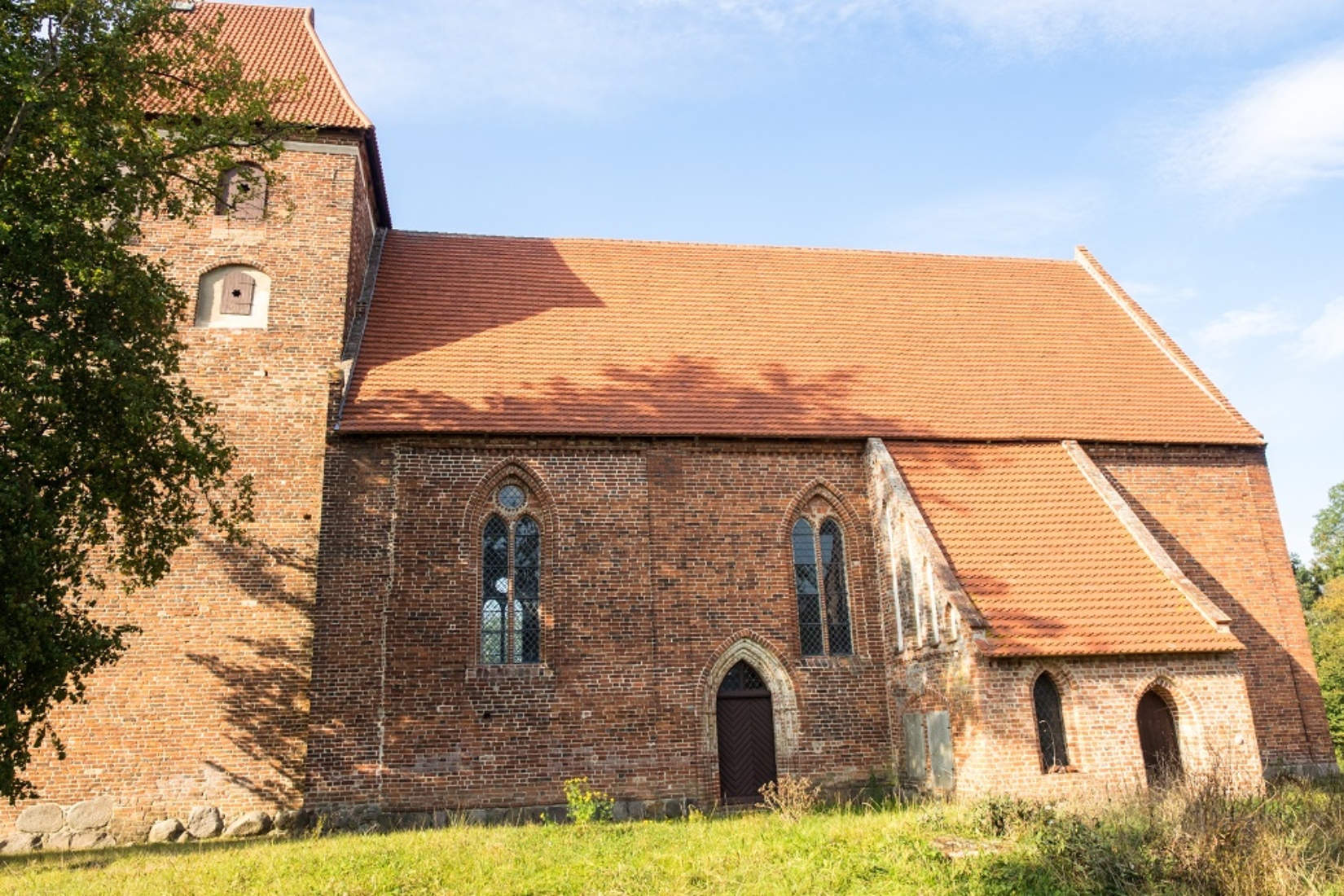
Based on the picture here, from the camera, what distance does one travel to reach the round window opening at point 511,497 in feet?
44.3

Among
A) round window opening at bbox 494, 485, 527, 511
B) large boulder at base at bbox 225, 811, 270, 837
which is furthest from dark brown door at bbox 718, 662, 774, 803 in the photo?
large boulder at base at bbox 225, 811, 270, 837

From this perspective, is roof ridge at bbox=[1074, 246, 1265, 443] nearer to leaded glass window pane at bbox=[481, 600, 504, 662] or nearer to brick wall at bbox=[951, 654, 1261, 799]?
brick wall at bbox=[951, 654, 1261, 799]

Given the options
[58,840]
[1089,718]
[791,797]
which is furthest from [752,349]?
[58,840]

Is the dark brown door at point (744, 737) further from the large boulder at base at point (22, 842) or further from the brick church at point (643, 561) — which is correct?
the large boulder at base at point (22, 842)

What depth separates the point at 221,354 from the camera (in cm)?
1354

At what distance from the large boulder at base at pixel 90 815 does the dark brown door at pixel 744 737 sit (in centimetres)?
748

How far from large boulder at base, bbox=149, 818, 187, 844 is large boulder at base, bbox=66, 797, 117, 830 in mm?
540

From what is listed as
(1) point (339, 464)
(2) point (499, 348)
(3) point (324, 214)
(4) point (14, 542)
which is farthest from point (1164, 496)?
(4) point (14, 542)

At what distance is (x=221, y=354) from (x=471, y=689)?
19.2 feet

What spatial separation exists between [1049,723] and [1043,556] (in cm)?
239

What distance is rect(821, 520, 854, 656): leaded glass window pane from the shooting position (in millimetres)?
13828

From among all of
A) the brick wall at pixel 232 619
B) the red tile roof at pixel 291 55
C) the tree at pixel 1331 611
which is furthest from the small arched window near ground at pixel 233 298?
the tree at pixel 1331 611

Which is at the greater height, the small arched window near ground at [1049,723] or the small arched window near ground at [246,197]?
the small arched window near ground at [246,197]

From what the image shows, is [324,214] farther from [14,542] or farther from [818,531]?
[818,531]
